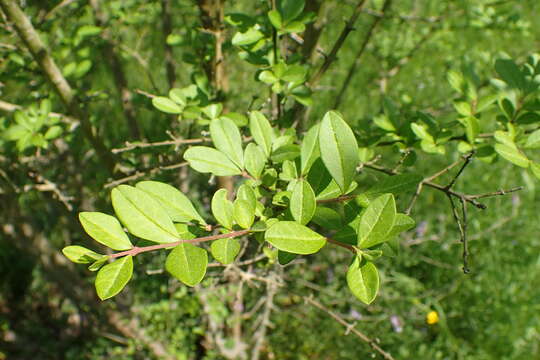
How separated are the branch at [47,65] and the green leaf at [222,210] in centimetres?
70

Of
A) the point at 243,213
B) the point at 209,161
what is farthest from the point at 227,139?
the point at 243,213

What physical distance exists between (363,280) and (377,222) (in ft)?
0.25

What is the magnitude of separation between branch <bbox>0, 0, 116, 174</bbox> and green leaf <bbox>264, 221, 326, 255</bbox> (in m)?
0.81

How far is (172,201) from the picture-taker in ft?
1.87

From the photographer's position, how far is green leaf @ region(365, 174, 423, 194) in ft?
1.90

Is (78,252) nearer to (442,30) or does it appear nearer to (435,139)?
(435,139)

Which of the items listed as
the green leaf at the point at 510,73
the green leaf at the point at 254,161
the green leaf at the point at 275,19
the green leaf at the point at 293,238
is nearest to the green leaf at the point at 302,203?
the green leaf at the point at 293,238

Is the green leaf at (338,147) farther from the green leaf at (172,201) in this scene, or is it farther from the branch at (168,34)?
the branch at (168,34)

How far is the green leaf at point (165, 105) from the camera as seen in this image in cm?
A: 87

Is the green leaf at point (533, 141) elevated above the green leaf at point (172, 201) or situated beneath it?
elevated above

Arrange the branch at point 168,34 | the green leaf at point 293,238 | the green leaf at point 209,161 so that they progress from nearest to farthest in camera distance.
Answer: the green leaf at point 293,238, the green leaf at point 209,161, the branch at point 168,34

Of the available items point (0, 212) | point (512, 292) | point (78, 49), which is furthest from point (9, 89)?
point (512, 292)

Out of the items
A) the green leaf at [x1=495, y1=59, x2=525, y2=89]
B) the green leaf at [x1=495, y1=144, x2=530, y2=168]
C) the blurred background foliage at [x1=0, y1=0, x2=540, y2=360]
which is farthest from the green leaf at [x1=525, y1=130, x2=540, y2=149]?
the blurred background foliage at [x1=0, y1=0, x2=540, y2=360]

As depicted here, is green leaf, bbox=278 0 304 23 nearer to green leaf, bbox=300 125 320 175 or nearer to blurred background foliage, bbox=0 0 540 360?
green leaf, bbox=300 125 320 175
